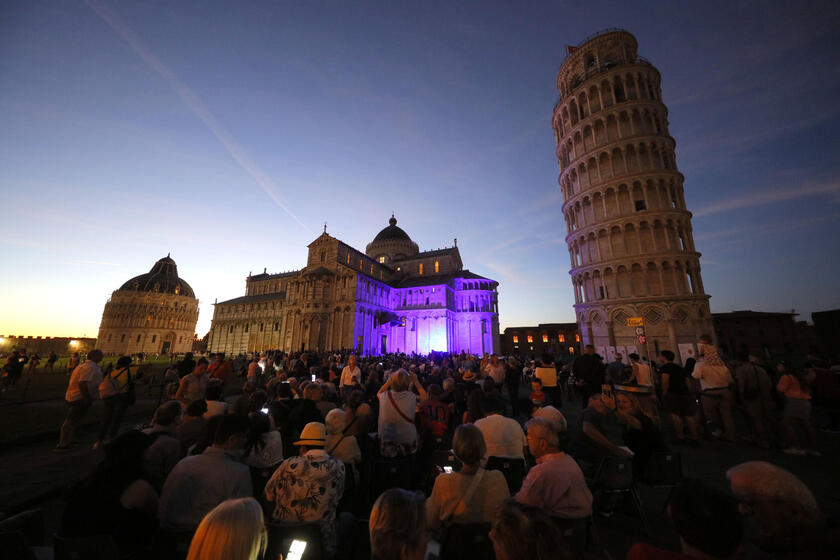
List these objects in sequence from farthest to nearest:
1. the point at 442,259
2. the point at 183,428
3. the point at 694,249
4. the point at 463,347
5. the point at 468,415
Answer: the point at 442,259 < the point at 463,347 < the point at 694,249 < the point at 468,415 < the point at 183,428

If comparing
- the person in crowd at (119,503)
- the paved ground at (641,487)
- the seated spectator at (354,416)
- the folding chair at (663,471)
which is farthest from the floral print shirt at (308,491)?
the folding chair at (663,471)

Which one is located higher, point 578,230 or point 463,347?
point 578,230

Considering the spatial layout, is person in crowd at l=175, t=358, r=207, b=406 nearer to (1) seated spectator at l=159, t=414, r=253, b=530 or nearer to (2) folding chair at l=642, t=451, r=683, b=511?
(1) seated spectator at l=159, t=414, r=253, b=530

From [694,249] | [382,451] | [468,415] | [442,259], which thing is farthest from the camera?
[442,259]

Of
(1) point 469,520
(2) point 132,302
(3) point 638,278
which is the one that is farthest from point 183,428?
(2) point 132,302

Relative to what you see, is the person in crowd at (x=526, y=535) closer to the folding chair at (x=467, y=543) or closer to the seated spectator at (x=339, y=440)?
the folding chair at (x=467, y=543)

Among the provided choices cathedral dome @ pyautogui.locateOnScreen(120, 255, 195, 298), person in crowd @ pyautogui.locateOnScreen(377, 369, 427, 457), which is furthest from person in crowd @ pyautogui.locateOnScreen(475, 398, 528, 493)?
cathedral dome @ pyautogui.locateOnScreen(120, 255, 195, 298)

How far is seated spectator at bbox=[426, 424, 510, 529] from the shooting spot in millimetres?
2828

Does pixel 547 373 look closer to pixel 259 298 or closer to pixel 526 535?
pixel 526 535

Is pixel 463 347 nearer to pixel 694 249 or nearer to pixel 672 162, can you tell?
pixel 694 249

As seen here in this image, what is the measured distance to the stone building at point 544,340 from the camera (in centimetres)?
6581

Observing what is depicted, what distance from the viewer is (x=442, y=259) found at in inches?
2071

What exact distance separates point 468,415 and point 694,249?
31326 mm

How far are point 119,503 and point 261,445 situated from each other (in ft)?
5.54
